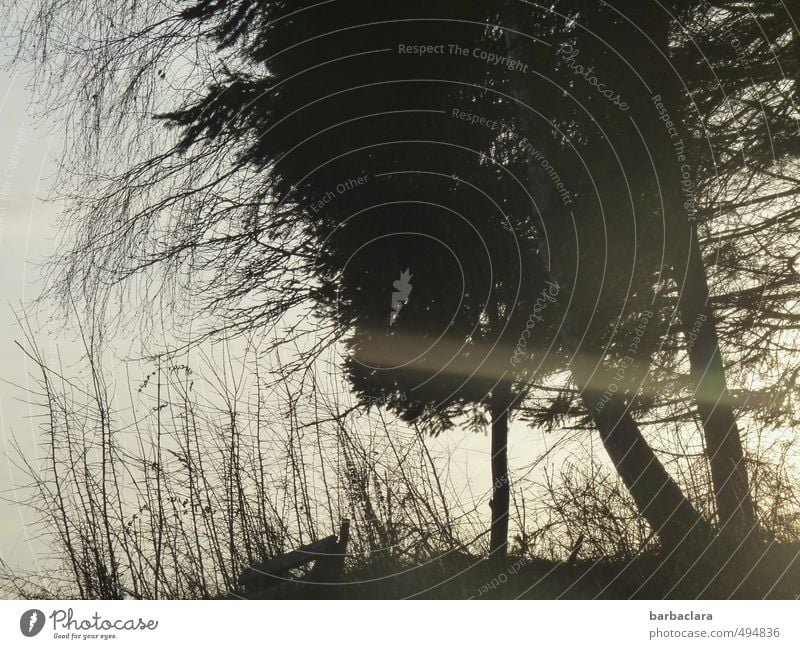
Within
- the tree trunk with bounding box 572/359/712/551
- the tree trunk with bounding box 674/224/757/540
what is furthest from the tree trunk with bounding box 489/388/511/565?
the tree trunk with bounding box 674/224/757/540

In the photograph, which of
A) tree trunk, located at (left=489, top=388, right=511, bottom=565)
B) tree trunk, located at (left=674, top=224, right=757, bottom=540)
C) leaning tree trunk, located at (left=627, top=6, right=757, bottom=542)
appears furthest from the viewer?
leaning tree trunk, located at (left=627, top=6, right=757, bottom=542)

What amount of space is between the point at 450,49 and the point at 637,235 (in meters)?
1.84

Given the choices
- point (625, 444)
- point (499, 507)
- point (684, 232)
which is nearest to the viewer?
point (499, 507)

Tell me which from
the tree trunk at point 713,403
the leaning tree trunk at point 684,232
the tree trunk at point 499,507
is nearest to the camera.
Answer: the tree trunk at point 713,403

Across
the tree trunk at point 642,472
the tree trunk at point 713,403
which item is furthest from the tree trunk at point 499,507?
the tree trunk at point 713,403

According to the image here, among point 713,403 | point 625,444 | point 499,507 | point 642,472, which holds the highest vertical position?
point 713,403

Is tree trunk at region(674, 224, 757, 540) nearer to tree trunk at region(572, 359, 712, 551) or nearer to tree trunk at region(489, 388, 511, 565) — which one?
tree trunk at region(572, 359, 712, 551)

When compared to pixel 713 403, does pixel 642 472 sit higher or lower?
lower

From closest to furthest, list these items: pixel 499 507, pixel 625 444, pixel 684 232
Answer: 1. pixel 499 507
2. pixel 625 444
3. pixel 684 232

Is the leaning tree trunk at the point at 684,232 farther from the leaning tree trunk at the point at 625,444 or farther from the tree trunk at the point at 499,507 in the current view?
the tree trunk at the point at 499,507

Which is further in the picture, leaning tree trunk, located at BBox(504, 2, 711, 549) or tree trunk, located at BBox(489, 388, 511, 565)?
tree trunk, located at BBox(489, 388, 511, 565)

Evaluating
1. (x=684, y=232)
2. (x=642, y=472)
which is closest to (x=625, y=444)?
(x=642, y=472)

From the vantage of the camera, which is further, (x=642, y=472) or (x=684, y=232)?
(x=684, y=232)

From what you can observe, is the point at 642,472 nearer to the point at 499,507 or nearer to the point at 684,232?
the point at 499,507
